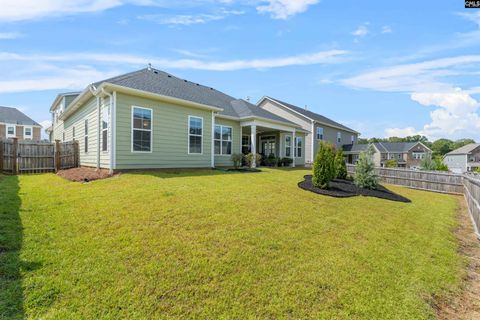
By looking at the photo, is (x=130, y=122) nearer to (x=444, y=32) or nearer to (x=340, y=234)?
(x=340, y=234)

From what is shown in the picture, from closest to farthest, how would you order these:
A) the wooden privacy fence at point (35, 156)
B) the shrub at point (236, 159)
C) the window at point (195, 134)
Answer: the wooden privacy fence at point (35, 156), the window at point (195, 134), the shrub at point (236, 159)

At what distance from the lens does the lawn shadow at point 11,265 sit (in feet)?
7.42

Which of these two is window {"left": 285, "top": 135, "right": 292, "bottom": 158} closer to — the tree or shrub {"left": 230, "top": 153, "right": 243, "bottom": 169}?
shrub {"left": 230, "top": 153, "right": 243, "bottom": 169}

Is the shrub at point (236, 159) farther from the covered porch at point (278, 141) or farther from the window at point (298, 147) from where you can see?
the window at point (298, 147)

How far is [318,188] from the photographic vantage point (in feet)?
28.7

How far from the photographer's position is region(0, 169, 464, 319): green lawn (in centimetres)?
253

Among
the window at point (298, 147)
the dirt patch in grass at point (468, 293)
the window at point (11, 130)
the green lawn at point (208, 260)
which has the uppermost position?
the window at point (11, 130)

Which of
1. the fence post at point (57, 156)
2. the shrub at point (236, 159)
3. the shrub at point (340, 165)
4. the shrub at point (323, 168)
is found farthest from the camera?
the shrub at point (236, 159)

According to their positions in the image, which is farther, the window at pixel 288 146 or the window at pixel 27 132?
the window at pixel 27 132

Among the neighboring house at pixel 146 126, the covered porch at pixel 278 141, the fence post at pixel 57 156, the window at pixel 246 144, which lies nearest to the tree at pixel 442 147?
the covered porch at pixel 278 141

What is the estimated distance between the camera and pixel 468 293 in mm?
3371

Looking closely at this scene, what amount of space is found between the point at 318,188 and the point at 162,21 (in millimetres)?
8124

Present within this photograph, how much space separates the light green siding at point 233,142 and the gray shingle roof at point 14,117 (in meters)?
39.9

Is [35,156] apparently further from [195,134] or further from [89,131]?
[195,134]
